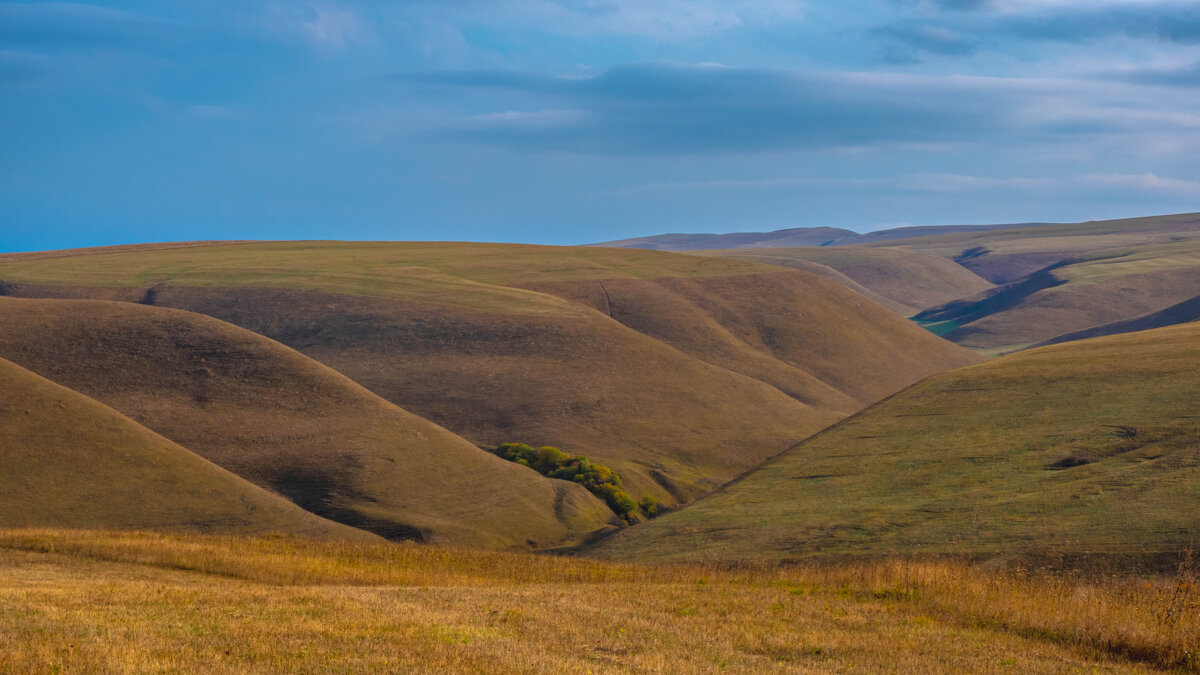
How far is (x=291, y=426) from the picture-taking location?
72.4m

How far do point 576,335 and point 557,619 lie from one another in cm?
9087

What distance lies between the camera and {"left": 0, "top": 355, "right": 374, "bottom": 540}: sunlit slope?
52000 millimetres

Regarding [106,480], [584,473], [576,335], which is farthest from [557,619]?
[576,335]

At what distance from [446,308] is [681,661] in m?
103

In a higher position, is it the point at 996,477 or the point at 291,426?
the point at 291,426

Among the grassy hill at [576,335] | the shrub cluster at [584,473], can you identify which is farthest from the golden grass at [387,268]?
the shrub cluster at [584,473]

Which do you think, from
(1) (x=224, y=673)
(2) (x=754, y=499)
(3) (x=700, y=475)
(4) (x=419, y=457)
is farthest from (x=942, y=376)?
(1) (x=224, y=673)

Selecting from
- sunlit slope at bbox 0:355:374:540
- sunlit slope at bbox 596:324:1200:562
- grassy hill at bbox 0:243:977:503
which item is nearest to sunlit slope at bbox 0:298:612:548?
sunlit slope at bbox 0:355:374:540

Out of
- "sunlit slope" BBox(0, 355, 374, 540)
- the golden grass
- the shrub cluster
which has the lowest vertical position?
the shrub cluster

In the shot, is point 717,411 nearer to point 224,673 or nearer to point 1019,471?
point 1019,471

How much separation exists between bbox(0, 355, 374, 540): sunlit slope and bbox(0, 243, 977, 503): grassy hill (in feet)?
93.6

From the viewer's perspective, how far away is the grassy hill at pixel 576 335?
90562mm

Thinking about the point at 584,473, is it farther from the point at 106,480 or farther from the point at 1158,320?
the point at 1158,320

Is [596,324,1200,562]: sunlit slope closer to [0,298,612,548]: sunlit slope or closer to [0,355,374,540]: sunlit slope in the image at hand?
[0,298,612,548]: sunlit slope
